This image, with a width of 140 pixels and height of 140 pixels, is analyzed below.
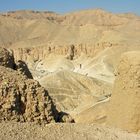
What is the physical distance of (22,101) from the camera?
36.5 feet

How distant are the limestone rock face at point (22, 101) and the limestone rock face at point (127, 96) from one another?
3.13 metres

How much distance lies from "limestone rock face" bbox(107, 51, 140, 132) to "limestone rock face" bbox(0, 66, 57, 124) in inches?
123

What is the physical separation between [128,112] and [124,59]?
5.61 ft

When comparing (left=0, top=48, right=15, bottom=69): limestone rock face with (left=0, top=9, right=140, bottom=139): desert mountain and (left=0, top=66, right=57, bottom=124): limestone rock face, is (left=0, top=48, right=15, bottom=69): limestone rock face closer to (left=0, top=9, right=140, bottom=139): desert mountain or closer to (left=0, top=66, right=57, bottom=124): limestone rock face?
(left=0, top=9, right=140, bottom=139): desert mountain

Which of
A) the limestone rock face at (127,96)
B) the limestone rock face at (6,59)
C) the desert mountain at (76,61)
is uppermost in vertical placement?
the limestone rock face at (6,59)

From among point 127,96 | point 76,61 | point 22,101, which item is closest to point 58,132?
point 22,101

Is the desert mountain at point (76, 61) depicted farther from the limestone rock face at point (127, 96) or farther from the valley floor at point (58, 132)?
the valley floor at point (58, 132)

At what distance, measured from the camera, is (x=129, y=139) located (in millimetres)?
10273

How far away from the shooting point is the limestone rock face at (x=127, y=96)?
1388 centimetres

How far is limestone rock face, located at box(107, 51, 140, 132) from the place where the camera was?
45.5ft

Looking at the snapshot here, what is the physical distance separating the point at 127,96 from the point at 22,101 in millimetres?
4038

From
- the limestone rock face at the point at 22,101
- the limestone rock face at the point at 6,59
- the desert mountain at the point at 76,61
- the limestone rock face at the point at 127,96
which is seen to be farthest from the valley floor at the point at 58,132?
the limestone rock face at the point at 6,59

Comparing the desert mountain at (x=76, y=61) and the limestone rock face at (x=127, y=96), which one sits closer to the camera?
the limestone rock face at (x=127, y=96)

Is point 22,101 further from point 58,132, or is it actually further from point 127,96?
point 127,96
